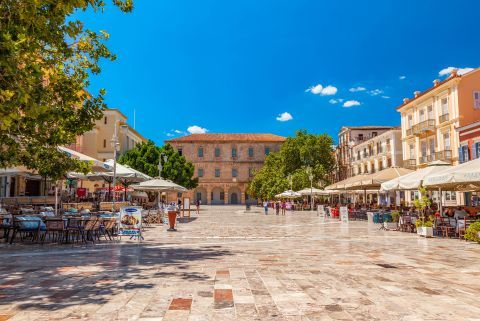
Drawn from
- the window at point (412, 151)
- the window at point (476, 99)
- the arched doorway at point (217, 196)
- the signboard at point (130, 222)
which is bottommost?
the signboard at point (130, 222)

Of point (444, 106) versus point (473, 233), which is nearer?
point (473, 233)

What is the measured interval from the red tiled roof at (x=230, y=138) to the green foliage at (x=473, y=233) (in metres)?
58.5

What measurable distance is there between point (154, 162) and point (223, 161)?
2923 cm

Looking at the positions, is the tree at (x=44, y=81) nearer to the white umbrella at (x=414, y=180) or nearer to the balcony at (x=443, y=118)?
the white umbrella at (x=414, y=180)

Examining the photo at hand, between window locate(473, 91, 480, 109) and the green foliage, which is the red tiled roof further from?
the green foliage

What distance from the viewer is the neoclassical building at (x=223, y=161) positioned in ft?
225

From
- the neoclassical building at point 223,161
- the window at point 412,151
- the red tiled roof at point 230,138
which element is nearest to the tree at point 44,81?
the window at point 412,151

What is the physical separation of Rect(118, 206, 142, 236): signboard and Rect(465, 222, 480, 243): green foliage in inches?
361

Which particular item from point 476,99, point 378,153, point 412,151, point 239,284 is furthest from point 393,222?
point 378,153

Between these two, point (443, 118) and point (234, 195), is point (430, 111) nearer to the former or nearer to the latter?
point (443, 118)

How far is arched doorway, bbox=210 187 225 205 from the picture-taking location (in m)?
68.2

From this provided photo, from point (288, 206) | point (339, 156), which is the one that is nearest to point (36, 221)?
point (288, 206)

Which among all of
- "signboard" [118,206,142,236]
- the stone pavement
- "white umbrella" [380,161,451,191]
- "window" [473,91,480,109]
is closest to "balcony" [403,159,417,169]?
"window" [473,91,480,109]

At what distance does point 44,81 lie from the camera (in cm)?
617
